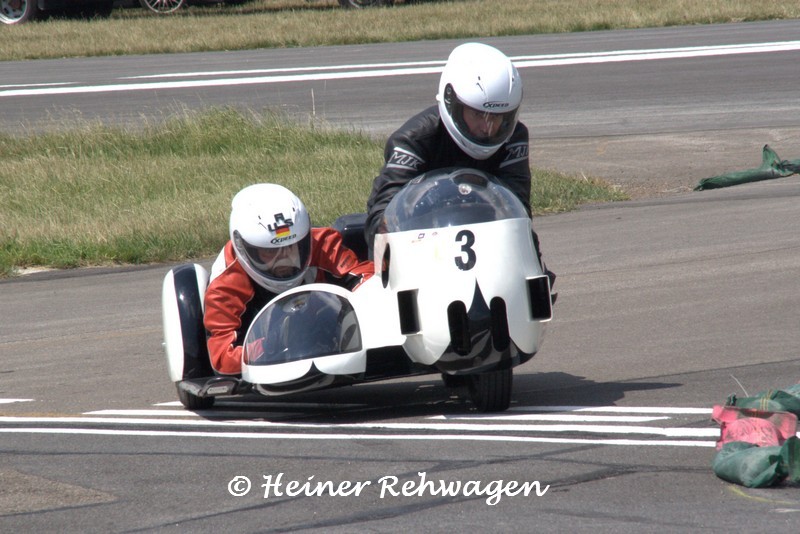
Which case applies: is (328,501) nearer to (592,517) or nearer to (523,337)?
(592,517)

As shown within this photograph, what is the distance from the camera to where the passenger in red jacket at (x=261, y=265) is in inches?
261

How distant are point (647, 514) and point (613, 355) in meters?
3.22

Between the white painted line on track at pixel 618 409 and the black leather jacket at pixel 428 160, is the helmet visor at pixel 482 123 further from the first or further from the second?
the white painted line on track at pixel 618 409

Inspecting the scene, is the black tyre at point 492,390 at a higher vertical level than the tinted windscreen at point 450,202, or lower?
lower

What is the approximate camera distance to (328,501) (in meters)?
4.93

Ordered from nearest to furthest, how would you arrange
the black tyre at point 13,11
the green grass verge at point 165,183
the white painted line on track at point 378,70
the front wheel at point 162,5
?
the green grass verge at point 165,183
the white painted line on track at point 378,70
the black tyre at point 13,11
the front wheel at point 162,5

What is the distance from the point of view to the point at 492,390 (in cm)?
636

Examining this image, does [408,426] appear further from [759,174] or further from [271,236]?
[759,174]

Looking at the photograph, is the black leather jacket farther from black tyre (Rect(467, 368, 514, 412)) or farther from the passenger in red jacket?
black tyre (Rect(467, 368, 514, 412))

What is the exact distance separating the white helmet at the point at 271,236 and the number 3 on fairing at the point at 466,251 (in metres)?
1.00

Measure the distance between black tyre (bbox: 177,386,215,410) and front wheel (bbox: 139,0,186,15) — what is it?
29.5 metres

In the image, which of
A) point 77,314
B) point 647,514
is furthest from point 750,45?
point 647,514

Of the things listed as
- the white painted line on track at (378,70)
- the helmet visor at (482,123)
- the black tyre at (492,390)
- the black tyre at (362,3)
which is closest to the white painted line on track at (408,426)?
the black tyre at (492,390)

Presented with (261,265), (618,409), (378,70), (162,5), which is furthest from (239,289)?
(162,5)
